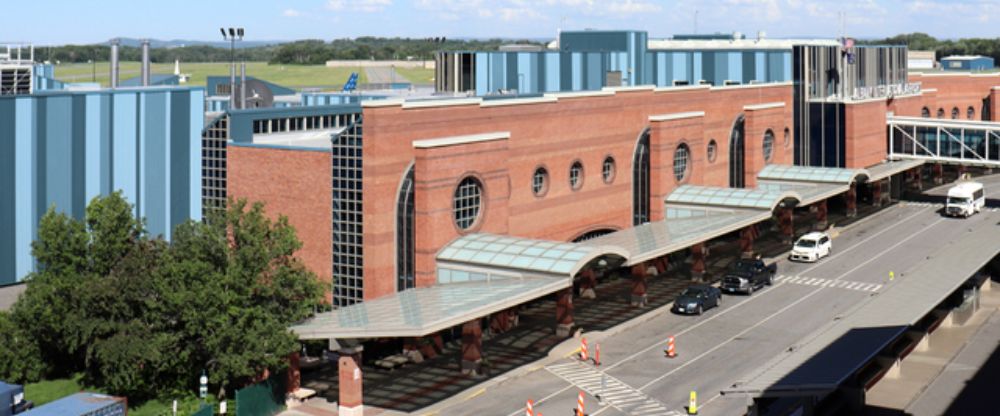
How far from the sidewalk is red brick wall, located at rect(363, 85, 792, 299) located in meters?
19.0

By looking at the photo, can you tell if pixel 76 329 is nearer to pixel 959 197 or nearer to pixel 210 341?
pixel 210 341

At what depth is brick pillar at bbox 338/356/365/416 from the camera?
4381cm

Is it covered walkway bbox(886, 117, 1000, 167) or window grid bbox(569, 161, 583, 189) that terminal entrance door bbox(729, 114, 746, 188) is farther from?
covered walkway bbox(886, 117, 1000, 167)

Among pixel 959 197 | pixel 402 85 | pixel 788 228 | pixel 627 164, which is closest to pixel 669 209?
pixel 627 164

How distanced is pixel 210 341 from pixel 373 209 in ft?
38.5

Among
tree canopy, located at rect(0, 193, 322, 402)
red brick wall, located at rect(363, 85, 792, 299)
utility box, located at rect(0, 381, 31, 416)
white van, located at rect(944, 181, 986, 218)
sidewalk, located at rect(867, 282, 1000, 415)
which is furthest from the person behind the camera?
white van, located at rect(944, 181, 986, 218)

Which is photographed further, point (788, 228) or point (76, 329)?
point (788, 228)

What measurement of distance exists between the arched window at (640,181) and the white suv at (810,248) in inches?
432

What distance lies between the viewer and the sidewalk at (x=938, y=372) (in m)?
45.3

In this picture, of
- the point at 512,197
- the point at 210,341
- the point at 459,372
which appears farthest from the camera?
the point at 512,197

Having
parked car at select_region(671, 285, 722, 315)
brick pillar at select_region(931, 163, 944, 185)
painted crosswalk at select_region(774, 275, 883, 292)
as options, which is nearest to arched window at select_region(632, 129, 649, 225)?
painted crosswalk at select_region(774, 275, 883, 292)

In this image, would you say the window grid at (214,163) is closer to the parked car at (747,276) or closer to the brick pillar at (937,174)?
the parked car at (747,276)

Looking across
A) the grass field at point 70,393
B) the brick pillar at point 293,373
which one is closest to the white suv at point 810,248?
the brick pillar at point 293,373

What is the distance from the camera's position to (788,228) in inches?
3201
